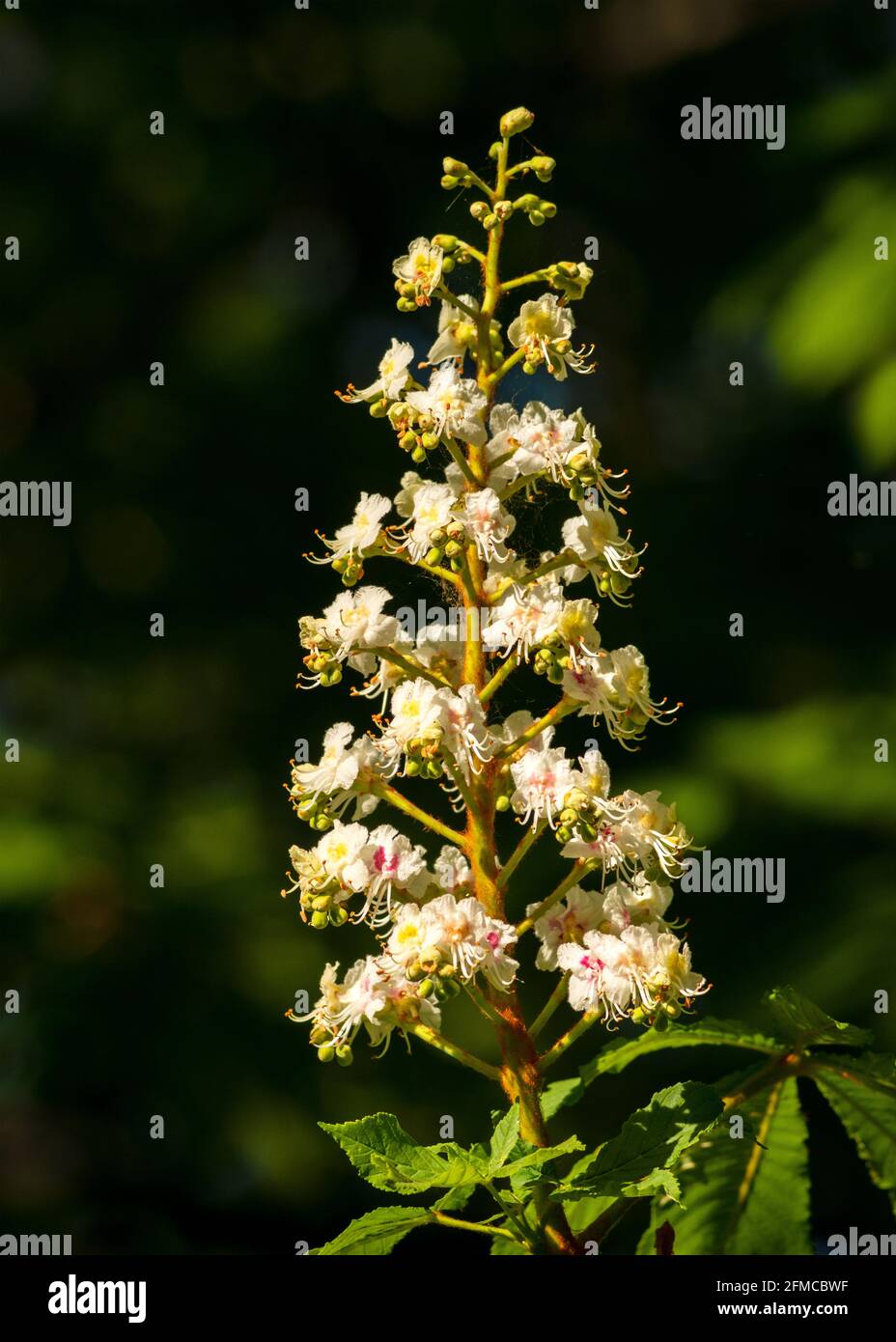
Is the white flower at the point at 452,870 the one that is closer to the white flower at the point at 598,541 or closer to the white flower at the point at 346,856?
the white flower at the point at 346,856

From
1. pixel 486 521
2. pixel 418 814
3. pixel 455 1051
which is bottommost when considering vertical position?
pixel 455 1051

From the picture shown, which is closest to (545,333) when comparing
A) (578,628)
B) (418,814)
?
(578,628)

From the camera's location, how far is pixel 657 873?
1.73 metres

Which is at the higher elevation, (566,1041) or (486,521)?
(486,521)

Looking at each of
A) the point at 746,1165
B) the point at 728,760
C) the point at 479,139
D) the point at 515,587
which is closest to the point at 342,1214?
the point at 728,760

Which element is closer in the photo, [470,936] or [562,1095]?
[470,936]

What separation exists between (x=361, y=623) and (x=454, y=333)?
36cm

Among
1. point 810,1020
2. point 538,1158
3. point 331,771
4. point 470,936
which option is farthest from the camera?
point 810,1020

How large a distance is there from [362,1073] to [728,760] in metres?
1.11

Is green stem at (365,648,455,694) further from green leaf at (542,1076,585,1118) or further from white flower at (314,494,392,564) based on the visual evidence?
green leaf at (542,1076,585,1118)

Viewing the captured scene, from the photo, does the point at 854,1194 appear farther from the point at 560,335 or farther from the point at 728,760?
the point at 560,335

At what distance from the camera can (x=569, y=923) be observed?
1.73 m

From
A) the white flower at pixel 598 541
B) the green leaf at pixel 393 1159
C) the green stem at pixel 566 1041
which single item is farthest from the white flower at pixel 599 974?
the white flower at pixel 598 541

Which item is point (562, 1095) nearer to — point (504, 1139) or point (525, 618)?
point (504, 1139)
